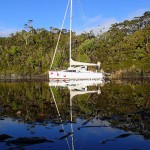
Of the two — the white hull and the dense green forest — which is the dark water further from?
the dense green forest

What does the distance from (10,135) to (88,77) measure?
62852mm

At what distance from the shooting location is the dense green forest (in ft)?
341

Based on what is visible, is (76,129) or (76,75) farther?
(76,75)

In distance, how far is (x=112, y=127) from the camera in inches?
597

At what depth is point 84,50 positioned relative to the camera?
117 metres

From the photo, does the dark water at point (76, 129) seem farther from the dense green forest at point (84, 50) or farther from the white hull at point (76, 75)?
the dense green forest at point (84, 50)

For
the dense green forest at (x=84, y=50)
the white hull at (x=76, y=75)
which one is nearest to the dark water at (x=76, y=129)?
the white hull at (x=76, y=75)

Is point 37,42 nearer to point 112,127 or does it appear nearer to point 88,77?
point 88,77

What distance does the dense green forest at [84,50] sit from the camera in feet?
341

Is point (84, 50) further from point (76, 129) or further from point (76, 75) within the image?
point (76, 129)

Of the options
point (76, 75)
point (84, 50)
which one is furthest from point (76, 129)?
point (84, 50)

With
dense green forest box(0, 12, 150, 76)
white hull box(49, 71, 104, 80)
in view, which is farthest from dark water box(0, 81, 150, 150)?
dense green forest box(0, 12, 150, 76)

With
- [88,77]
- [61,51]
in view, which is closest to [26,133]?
[88,77]

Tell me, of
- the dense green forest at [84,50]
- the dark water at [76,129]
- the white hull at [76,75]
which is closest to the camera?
the dark water at [76,129]
